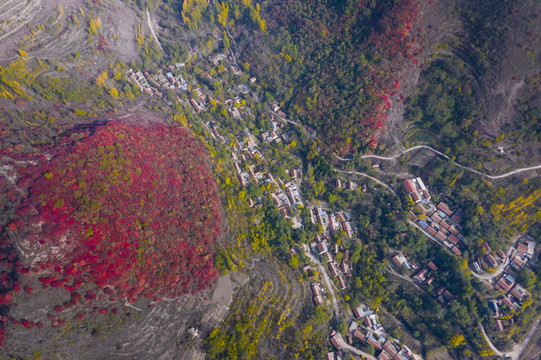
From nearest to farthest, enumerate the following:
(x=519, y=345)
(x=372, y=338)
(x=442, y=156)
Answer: (x=519, y=345) → (x=372, y=338) → (x=442, y=156)

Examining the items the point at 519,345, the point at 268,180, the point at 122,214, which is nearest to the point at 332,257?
the point at 268,180

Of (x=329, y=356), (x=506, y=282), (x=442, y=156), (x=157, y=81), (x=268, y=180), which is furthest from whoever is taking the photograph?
(x=157, y=81)

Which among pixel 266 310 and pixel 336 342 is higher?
pixel 266 310

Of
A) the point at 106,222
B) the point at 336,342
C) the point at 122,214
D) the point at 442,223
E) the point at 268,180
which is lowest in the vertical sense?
the point at 336,342

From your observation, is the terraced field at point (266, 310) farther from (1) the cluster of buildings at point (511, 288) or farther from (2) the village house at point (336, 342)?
(1) the cluster of buildings at point (511, 288)

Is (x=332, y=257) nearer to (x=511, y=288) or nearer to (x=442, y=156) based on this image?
(x=442, y=156)

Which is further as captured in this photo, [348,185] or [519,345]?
[348,185]

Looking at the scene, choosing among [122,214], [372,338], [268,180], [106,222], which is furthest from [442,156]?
[106,222]

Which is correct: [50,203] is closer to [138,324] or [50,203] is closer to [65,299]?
[65,299]
